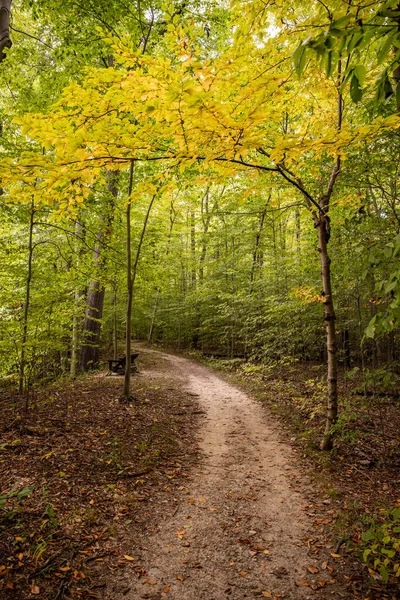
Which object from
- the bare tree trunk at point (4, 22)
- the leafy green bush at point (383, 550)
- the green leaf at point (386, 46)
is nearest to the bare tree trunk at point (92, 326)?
the bare tree trunk at point (4, 22)

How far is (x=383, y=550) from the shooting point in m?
3.04

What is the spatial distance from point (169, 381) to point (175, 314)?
10853 millimetres

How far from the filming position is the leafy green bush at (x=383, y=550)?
2875 millimetres

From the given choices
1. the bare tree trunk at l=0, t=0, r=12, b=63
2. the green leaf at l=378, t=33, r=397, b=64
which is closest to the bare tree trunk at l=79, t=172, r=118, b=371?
the bare tree trunk at l=0, t=0, r=12, b=63

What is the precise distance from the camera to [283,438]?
6418mm

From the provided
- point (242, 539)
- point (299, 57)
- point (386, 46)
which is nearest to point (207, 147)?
point (299, 57)

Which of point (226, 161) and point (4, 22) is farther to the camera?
point (4, 22)

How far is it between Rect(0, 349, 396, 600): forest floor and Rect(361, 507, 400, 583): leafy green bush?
0.17 metres

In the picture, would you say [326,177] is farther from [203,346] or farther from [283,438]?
[203,346]

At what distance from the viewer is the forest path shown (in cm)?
293

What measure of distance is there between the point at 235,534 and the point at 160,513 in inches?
38.2

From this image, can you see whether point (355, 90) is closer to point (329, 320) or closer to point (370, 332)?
point (370, 332)

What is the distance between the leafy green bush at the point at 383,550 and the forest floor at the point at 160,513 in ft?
0.55

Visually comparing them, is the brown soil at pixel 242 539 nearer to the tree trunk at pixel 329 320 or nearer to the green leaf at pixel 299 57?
the tree trunk at pixel 329 320
